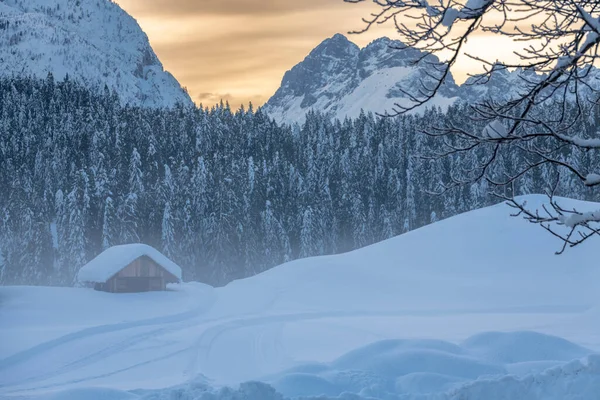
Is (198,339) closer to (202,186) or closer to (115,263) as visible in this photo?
(115,263)

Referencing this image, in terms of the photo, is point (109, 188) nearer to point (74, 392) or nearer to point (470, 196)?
point (470, 196)

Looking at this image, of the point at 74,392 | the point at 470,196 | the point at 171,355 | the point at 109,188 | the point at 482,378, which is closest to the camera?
the point at 482,378

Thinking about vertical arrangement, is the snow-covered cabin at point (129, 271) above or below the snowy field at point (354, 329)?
above

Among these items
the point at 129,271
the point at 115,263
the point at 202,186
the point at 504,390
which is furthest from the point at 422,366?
the point at 202,186

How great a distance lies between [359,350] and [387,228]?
188ft

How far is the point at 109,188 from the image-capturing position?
213ft

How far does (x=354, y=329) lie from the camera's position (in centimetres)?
2616

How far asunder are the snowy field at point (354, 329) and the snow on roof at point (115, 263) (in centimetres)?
130

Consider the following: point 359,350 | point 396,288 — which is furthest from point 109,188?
point 359,350

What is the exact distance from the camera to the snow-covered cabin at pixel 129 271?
141ft

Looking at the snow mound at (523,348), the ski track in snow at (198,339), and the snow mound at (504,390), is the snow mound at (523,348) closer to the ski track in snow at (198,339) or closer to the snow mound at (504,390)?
the snow mound at (504,390)

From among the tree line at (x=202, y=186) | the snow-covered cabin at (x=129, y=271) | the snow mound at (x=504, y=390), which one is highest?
the tree line at (x=202, y=186)

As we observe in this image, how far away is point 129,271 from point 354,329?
2121 centimetres

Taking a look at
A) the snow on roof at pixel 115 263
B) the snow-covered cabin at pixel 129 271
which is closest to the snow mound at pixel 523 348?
the snow on roof at pixel 115 263
